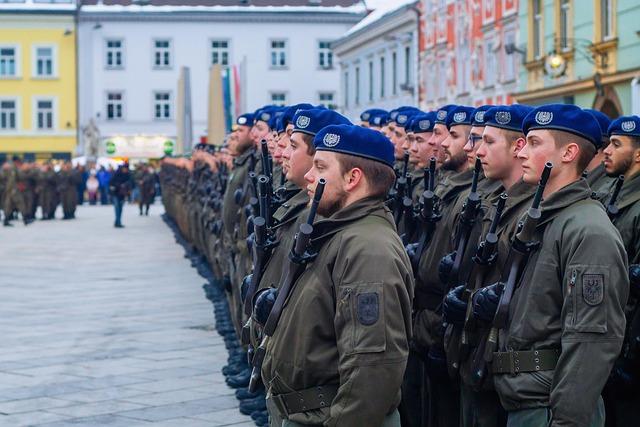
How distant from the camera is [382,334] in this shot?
4520 millimetres

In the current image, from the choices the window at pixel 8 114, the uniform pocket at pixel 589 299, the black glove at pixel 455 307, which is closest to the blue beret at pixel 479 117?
the black glove at pixel 455 307

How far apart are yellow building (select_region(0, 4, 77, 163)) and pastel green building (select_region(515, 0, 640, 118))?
41285 millimetres

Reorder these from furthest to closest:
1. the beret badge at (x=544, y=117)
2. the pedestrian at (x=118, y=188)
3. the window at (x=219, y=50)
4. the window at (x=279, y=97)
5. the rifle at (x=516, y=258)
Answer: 1. the window at (x=279, y=97)
2. the window at (x=219, y=50)
3. the pedestrian at (x=118, y=188)
4. the beret badge at (x=544, y=117)
5. the rifle at (x=516, y=258)

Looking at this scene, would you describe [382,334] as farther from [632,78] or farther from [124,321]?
[632,78]

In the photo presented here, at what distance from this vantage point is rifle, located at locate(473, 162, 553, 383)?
5.15 metres

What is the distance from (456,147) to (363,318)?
360 cm

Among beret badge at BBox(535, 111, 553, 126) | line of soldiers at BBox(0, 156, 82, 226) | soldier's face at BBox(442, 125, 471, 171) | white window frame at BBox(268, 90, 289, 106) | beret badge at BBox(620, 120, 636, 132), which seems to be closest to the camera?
beret badge at BBox(535, 111, 553, 126)

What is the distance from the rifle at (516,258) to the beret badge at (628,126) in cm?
215

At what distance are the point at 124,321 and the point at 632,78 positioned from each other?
42.5 ft

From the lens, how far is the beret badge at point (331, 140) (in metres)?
4.94

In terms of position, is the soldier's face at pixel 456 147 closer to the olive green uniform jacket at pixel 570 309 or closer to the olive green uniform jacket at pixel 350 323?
the olive green uniform jacket at pixel 570 309

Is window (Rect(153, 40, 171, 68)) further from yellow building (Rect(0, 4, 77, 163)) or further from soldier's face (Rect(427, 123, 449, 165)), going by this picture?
soldier's face (Rect(427, 123, 449, 165))

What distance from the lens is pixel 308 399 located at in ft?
15.6

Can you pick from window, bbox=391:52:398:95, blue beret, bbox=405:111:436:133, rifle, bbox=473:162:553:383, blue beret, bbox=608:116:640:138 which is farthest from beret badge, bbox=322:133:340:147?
window, bbox=391:52:398:95
